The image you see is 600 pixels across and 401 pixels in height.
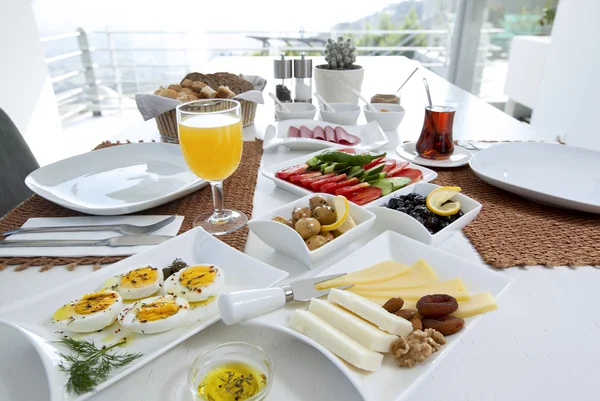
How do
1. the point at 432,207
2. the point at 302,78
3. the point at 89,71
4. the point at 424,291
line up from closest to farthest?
the point at 424,291 → the point at 432,207 → the point at 302,78 → the point at 89,71

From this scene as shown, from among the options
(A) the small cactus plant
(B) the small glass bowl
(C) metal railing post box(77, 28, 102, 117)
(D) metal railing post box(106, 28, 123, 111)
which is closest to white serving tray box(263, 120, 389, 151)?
(A) the small cactus plant

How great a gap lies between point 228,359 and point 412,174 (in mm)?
722

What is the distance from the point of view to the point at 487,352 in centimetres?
58

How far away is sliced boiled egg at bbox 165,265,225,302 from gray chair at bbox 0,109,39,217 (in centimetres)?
83

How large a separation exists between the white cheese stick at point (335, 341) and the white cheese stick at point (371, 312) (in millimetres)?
42

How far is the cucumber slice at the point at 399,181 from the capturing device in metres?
1.00

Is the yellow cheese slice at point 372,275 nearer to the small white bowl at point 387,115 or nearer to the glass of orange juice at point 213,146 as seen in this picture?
the glass of orange juice at point 213,146

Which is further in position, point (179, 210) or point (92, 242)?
point (179, 210)

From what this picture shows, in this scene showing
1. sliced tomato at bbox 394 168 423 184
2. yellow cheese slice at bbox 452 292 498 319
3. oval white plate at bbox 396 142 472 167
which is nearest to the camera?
yellow cheese slice at bbox 452 292 498 319

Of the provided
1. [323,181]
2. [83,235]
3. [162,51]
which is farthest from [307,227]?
[162,51]

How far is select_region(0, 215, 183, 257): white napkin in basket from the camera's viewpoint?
2.59ft

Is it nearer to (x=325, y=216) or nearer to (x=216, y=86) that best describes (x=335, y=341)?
(x=325, y=216)

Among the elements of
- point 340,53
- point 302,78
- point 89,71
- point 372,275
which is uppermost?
→ point 340,53

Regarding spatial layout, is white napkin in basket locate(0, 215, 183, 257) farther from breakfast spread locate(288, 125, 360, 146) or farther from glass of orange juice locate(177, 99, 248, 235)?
breakfast spread locate(288, 125, 360, 146)
